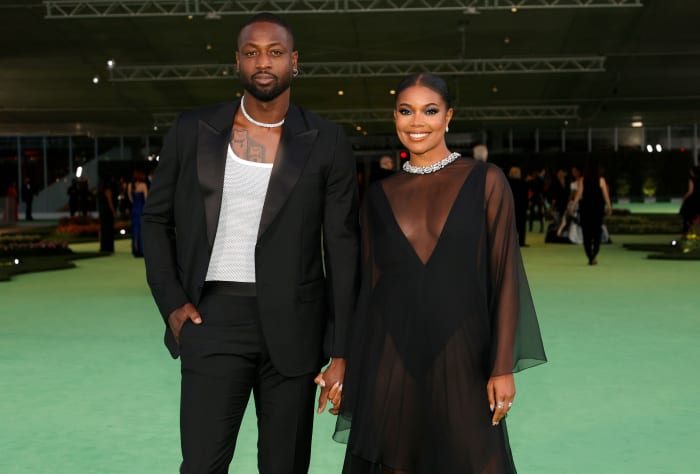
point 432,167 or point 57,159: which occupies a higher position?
point 57,159

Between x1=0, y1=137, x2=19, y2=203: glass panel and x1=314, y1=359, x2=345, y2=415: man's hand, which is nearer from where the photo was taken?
x1=314, y1=359, x2=345, y2=415: man's hand

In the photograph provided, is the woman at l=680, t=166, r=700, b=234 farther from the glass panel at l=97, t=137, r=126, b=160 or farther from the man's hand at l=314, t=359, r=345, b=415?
the glass panel at l=97, t=137, r=126, b=160

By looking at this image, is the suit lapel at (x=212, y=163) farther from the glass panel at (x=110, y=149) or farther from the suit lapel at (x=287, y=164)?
the glass panel at (x=110, y=149)

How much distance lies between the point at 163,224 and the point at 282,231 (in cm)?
40

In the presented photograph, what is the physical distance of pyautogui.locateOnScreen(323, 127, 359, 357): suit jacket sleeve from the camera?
3.25m

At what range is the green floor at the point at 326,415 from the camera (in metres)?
5.31

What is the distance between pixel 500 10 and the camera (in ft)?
78.3

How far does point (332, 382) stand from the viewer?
3.32 m

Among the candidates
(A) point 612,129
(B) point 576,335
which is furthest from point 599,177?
(A) point 612,129

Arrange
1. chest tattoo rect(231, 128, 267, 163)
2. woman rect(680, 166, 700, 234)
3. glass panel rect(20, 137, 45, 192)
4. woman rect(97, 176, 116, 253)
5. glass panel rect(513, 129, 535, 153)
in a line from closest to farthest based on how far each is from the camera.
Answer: chest tattoo rect(231, 128, 267, 163)
woman rect(680, 166, 700, 234)
woman rect(97, 176, 116, 253)
glass panel rect(20, 137, 45, 192)
glass panel rect(513, 129, 535, 153)

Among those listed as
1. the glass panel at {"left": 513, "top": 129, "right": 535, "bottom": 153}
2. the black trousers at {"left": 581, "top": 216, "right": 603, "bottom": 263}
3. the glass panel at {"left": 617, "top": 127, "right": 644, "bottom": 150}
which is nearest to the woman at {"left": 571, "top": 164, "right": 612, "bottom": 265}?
the black trousers at {"left": 581, "top": 216, "right": 603, "bottom": 263}

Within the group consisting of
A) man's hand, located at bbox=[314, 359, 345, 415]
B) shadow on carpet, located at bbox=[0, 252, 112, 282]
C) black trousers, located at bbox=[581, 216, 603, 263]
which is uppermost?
man's hand, located at bbox=[314, 359, 345, 415]

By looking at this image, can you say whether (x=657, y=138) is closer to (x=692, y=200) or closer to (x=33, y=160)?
(x=33, y=160)

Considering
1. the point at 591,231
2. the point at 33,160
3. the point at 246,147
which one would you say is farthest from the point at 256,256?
the point at 33,160
